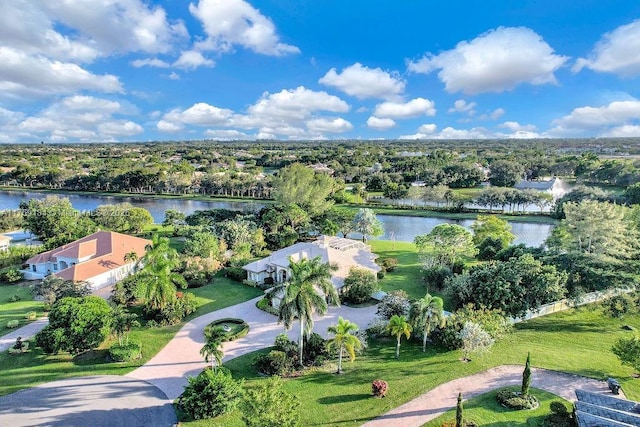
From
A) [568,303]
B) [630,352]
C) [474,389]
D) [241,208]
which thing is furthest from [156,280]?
[241,208]

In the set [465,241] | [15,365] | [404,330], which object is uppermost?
[465,241]

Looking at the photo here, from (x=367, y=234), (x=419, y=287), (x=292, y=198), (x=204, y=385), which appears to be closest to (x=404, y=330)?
(x=204, y=385)

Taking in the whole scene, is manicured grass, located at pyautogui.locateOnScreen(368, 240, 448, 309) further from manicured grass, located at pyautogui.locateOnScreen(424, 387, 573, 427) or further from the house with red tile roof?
the house with red tile roof

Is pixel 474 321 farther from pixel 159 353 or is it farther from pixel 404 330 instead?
pixel 159 353

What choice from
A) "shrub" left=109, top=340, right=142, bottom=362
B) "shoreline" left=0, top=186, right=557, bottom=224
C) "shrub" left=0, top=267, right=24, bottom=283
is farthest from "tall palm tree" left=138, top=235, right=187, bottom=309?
"shoreline" left=0, top=186, right=557, bottom=224

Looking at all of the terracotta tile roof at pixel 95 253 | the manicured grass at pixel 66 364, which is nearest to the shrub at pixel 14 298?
the terracotta tile roof at pixel 95 253

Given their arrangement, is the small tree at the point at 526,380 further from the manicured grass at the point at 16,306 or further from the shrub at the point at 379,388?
the manicured grass at the point at 16,306
